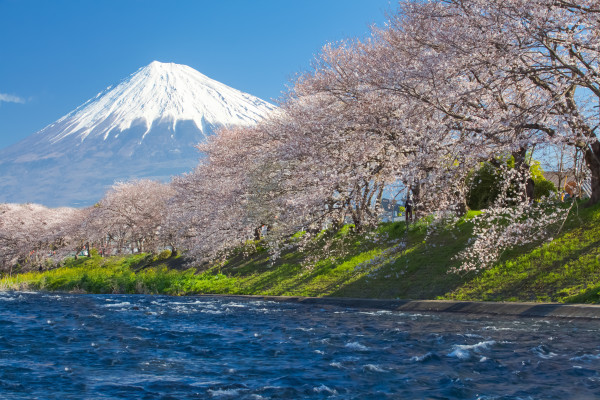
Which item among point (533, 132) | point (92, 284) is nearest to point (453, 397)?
point (533, 132)

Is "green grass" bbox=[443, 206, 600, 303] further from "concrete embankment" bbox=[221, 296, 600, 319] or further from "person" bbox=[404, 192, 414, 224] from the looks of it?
"person" bbox=[404, 192, 414, 224]

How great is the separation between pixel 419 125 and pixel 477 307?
20.2 ft

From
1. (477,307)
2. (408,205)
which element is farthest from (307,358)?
(408,205)

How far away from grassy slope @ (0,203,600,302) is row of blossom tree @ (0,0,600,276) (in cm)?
85

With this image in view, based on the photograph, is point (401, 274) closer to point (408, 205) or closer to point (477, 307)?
point (408, 205)

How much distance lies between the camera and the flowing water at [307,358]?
6988 millimetres

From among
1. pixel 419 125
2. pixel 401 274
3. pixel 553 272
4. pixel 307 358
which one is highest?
pixel 419 125

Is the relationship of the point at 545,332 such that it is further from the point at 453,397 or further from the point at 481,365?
the point at 453,397

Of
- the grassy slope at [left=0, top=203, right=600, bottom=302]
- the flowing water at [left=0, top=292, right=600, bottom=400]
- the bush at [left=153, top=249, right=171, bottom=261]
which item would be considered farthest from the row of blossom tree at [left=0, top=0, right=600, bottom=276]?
the bush at [left=153, top=249, right=171, bottom=261]

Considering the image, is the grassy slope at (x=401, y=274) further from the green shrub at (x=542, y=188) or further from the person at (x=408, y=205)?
the green shrub at (x=542, y=188)

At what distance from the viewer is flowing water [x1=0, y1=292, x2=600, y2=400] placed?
275 inches

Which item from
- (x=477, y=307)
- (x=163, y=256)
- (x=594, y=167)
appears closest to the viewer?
(x=477, y=307)

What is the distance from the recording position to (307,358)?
9.06m

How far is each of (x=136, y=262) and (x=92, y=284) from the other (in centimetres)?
1830
